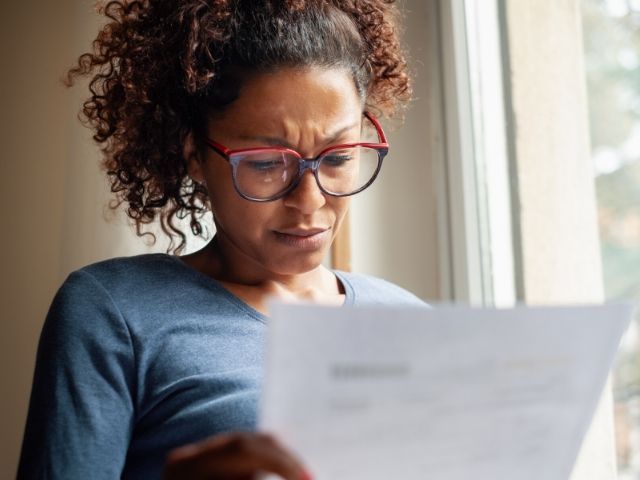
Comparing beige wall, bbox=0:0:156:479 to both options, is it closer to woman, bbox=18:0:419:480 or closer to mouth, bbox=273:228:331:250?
woman, bbox=18:0:419:480

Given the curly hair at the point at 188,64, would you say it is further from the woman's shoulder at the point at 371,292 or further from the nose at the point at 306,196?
the woman's shoulder at the point at 371,292

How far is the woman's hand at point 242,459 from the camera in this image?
0.49 meters

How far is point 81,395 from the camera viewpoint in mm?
818

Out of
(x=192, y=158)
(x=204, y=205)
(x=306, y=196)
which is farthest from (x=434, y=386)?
(x=204, y=205)

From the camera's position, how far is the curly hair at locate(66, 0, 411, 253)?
0.97 metres

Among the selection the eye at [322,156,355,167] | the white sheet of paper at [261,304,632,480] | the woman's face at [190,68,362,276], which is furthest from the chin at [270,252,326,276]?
the white sheet of paper at [261,304,632,480]

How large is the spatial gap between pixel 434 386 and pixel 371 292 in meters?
0.64

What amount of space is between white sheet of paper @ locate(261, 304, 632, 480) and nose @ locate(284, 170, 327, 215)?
1.40ft

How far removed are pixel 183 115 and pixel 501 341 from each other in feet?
2.15

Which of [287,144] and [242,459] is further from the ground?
A: [287,144]

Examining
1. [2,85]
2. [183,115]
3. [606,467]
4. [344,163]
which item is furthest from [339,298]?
[2,85]

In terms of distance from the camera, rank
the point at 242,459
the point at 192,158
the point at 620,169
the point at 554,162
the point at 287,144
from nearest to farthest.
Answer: the point at 242,459, the point at 287,144, the point at 192,158, the point at 620,169, the point at 554,162

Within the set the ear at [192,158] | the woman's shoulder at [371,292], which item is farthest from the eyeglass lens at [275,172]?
the woman's shoulder at [371,292]

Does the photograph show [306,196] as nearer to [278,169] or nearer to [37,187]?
[278,169]
